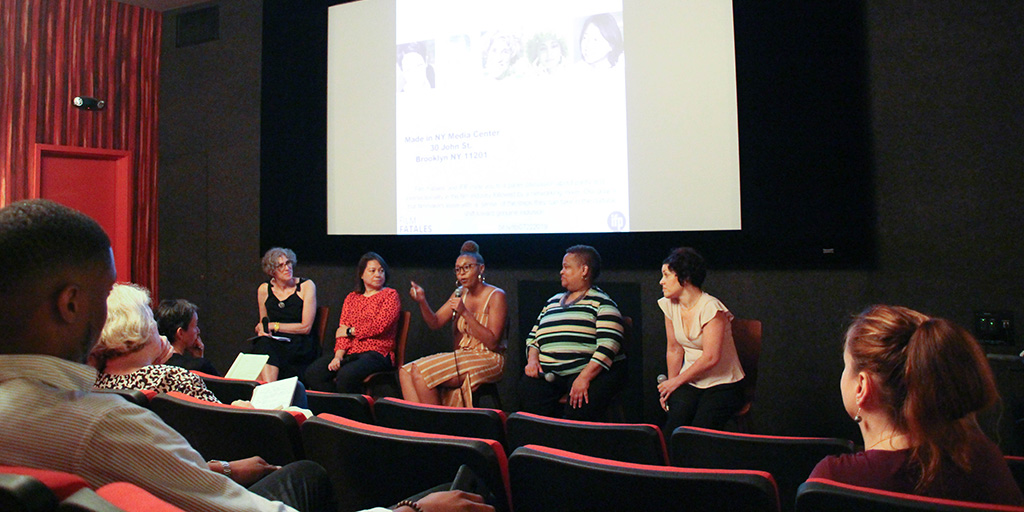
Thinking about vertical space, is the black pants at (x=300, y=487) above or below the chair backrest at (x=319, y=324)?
below

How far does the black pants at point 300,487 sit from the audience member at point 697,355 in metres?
2.10

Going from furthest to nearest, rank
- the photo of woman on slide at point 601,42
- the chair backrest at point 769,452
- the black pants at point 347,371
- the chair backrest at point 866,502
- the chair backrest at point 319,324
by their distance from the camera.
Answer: the chair backrest at point 319,324 < the photo of woman on slide at point 601,42 < the black pants at point 347,371 < the chair backrest at point 769,452 < the chair backrest at point 866,502

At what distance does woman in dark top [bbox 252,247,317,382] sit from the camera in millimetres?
4906

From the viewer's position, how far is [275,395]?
237 centimetres

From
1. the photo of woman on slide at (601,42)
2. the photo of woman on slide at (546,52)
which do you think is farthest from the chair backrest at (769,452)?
the photo of woman on slide at (546,52)

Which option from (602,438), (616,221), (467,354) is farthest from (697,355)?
(602,438)

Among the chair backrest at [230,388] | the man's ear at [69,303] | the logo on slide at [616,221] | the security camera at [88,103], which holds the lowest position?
the chair backrest at [230,388]

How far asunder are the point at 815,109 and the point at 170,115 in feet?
19.6

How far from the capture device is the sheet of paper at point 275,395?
7.63 ft

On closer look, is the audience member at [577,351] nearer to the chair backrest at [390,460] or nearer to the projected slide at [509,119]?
the projected slide at [509,119]

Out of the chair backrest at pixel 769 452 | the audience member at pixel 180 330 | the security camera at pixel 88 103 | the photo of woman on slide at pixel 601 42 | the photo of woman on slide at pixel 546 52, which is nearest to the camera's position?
the chair backrest at pixel 769 452

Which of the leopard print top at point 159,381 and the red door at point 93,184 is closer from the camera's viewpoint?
the leopard print top at point 159,381

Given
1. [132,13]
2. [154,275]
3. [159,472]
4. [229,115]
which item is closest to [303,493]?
[159,472]

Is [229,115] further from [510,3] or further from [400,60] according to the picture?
[510,3]
